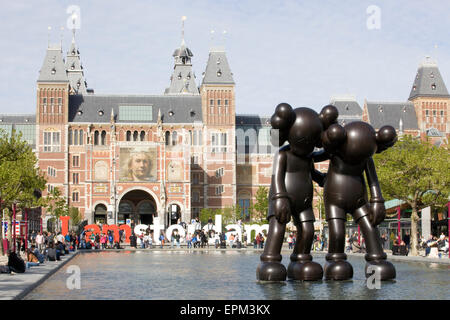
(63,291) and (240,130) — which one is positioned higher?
(240,130)

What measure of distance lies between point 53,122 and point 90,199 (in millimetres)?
10102

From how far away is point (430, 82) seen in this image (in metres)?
84.3

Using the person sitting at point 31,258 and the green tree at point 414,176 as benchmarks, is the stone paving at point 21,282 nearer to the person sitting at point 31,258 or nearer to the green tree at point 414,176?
the person sitting at point 31,258

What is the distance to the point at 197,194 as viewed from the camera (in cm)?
8300

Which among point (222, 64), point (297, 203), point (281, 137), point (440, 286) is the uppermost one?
point (222, 64)

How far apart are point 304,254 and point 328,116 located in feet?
9.95

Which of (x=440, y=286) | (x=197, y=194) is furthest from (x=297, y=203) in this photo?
(x=197, y=194)

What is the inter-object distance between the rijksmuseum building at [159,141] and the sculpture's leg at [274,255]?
6055cm

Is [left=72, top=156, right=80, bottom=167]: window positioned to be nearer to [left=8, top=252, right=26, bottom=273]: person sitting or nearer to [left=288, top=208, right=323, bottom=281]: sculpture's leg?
[left=8, top=252, right=26, bottom=273]: person sitting

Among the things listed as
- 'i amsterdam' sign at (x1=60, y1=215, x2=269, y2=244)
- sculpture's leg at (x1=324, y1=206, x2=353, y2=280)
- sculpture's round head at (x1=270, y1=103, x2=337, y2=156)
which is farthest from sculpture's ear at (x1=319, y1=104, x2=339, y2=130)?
'i amsterdam' sign at (x1=60, y1=215, x2=269, y2=244)

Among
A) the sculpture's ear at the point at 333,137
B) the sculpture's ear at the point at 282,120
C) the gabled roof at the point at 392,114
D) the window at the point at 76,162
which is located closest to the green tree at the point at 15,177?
the sculpture's ear at the point at 282,120

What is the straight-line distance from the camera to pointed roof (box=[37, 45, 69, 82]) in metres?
80.4

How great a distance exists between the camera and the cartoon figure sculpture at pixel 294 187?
579 inches
